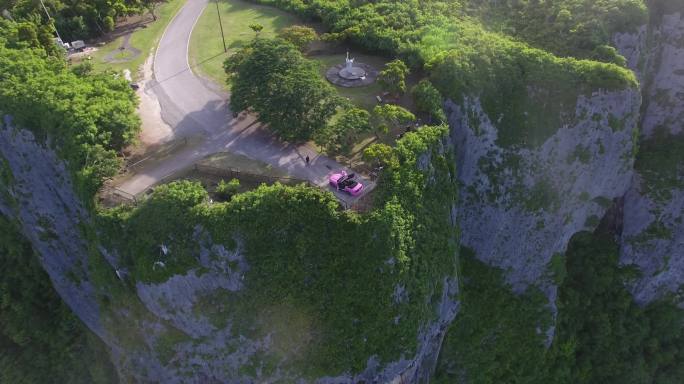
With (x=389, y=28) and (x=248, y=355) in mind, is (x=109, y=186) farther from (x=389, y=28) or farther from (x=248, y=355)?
(x=389, y=28)

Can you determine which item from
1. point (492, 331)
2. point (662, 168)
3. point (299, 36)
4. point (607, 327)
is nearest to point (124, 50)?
point (299, 36)

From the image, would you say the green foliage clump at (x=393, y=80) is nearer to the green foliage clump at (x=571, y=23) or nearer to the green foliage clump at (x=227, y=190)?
the green foliage clump at (x=571, y=23)

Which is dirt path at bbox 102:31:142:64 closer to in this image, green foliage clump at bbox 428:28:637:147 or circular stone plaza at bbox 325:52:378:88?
circular stone plaza at bbox 325:52:378:88

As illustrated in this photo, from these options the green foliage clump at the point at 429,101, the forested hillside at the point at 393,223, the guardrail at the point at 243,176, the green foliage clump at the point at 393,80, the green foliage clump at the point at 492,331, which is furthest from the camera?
the green foliage clump at the point at 492,331

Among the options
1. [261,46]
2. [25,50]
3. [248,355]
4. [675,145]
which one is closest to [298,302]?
[248,355]

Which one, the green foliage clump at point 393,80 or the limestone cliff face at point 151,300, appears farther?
the green foliage clump at point 393,80

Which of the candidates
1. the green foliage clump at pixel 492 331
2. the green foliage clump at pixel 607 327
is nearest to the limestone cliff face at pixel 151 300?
the green foliage clump at pixel 492 331

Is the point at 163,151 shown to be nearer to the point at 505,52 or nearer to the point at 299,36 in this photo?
the point at 299,36
